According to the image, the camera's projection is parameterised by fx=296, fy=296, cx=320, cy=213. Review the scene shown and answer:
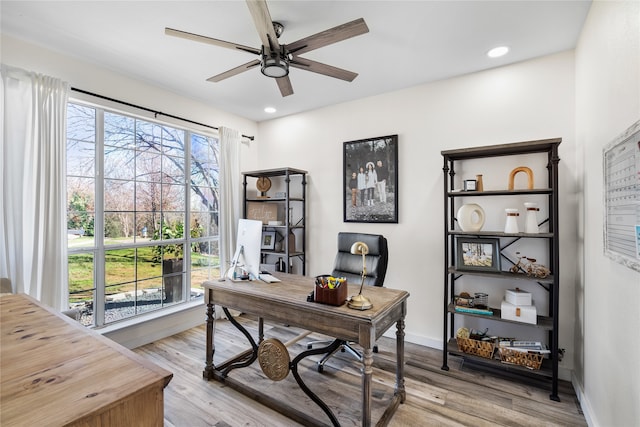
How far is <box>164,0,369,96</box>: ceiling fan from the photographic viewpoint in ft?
5.03

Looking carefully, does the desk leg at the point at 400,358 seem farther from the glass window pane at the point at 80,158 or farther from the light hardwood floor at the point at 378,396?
the glass window pane at the point at 80,158

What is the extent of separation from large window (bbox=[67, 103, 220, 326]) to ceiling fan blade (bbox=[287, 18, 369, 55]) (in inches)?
83.3

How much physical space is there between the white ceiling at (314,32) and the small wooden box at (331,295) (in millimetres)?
1773

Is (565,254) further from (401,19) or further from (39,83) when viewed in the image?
(39,83)

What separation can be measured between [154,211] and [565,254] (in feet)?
12.6

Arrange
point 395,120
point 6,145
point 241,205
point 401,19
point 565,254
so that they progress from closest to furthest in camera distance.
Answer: point 401,19
point 6,145
point 565,254
point 395,120
point 241,205

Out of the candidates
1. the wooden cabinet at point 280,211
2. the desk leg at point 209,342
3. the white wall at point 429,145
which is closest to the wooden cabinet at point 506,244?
the white wall at point 429,145

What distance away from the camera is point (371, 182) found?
3.30m

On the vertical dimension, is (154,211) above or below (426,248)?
above

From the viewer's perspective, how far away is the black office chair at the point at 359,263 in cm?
252

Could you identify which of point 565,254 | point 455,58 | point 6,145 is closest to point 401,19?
point 455,58

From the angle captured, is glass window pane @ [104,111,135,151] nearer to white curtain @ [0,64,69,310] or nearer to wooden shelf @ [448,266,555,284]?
white curtain @ [0,64,69,310]

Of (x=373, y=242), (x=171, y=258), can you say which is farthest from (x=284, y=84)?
(x=171, y=258)

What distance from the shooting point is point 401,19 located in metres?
2.01
